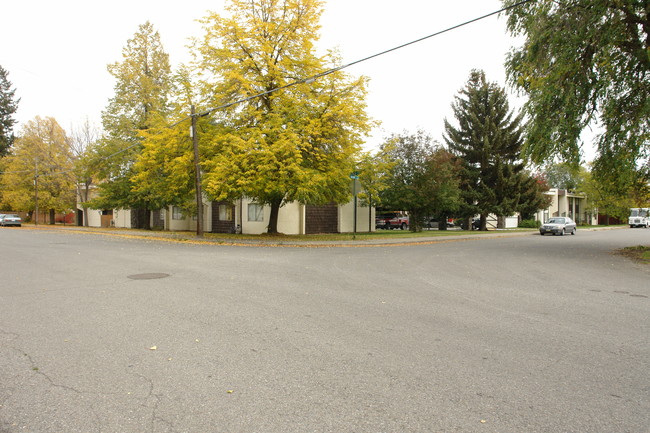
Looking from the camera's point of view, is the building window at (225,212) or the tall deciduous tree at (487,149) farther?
the tall deciduous tree at (487,149)

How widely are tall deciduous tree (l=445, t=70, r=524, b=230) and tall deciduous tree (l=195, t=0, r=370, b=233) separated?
20.8 meters

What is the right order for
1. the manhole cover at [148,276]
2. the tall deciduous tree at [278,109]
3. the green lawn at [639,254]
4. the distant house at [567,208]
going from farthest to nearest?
the distant house at [567,208] < the tall deciduous tree at [278,109] < the green lawn at [639,254] < the manhole cover at [148,276]

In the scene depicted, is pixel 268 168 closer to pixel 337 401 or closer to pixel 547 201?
pixel 337 401

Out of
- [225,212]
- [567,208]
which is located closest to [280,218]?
[225,212]

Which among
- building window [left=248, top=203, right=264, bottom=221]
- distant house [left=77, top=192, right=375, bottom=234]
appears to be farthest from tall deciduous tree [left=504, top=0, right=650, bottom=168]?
building window [left=248, top=203, right=264, bottom=221]

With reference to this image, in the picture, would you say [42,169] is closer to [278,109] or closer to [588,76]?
[278,109]

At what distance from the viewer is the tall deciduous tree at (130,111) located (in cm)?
3241

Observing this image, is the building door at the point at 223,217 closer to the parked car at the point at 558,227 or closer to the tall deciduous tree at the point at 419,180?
the tall deciduous tree at the point at 419,180

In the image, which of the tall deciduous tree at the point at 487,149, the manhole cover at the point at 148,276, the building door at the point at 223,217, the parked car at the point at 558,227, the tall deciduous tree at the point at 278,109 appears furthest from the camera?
the tall deciduous tree at the point at 487,149

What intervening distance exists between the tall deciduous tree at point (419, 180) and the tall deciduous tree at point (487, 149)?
7.34 metres

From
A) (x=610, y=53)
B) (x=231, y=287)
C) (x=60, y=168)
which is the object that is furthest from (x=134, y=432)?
(x=60, y=168)

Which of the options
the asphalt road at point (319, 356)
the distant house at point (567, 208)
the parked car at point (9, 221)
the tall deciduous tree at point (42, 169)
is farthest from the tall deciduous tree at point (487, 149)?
the parked car at point (9, 221)

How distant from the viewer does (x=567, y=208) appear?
61.0 metres

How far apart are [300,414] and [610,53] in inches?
699
